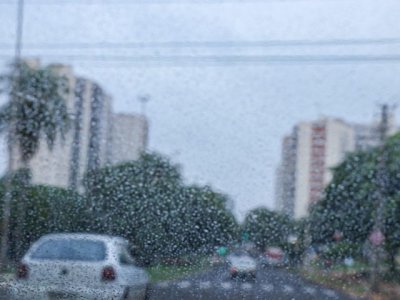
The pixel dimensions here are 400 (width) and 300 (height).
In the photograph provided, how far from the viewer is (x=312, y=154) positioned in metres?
18.0

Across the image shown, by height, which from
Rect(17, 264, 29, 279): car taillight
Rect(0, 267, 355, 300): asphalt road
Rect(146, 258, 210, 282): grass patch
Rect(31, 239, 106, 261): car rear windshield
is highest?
Rect(31, 239, 106, 261): car rear windshield

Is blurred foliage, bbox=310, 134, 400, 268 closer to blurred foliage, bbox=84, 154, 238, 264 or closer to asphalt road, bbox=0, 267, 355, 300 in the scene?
blurred foliage, bbox=84, 154, 238, 264

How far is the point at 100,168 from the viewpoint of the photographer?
18.2 meters

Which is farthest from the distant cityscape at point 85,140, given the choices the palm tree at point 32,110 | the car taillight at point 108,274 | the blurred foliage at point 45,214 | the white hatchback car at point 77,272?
the car taillight at point 108,274

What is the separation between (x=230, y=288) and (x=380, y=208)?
282 inches

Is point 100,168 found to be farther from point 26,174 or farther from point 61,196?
point 61,196

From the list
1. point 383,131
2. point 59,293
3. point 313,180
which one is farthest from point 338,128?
point 59,293

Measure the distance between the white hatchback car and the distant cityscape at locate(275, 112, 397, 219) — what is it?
4648mm

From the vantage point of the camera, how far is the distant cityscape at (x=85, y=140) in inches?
744

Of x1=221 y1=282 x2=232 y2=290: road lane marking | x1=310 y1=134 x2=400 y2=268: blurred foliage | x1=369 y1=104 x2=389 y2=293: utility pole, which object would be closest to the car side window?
x1=221 y1=282 x2=232 y2=290: road lane marking

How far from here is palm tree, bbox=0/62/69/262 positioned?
20.6m

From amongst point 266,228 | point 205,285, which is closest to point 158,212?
point 266,228

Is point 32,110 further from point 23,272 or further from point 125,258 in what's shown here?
point 23,272

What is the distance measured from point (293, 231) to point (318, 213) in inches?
62.9
